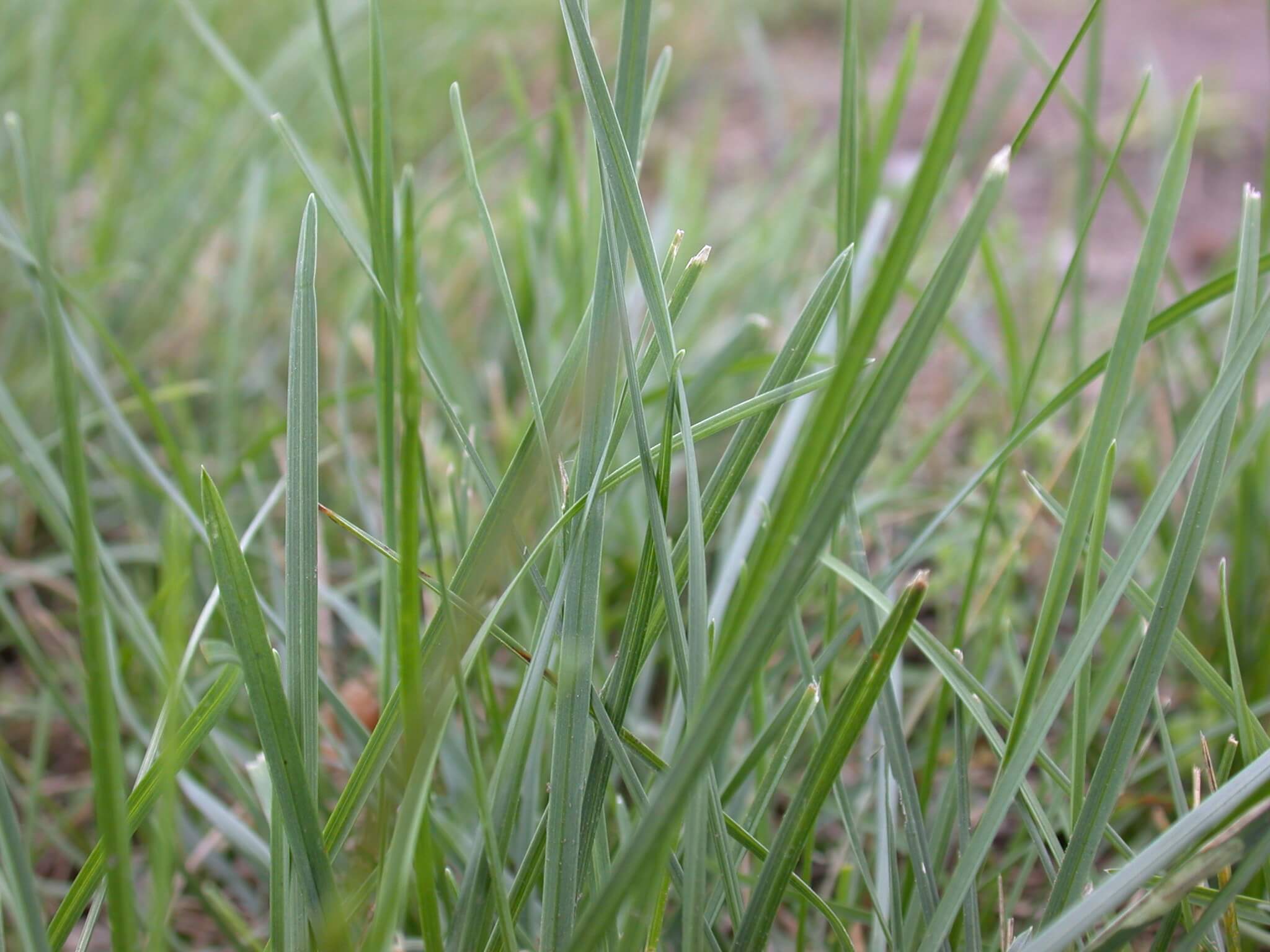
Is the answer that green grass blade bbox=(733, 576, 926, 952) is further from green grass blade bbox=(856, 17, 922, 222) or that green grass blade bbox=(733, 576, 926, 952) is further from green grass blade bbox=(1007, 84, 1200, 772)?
green grass blade bbox=(856, 17, 922, 222)

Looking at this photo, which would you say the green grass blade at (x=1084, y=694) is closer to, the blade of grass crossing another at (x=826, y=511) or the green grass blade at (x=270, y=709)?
the blade of grass crossing another at (x=826, y=511)

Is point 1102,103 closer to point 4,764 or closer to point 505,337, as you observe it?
point 505,337

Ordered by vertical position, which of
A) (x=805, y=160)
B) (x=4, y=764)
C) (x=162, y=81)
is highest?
(x=162, y=81)

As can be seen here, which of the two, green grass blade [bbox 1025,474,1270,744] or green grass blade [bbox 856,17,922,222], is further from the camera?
green grass blade [bbox 856,17,922,222]

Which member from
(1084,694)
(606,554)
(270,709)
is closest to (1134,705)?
(1084,694)

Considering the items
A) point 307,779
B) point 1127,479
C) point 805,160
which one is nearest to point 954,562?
point 1127,479

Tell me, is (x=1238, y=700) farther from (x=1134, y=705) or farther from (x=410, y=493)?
(x=410, y=493)

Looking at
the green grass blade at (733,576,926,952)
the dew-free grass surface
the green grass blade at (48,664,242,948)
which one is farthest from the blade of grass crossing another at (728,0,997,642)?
the green grass blade at (48,664,242,948)
